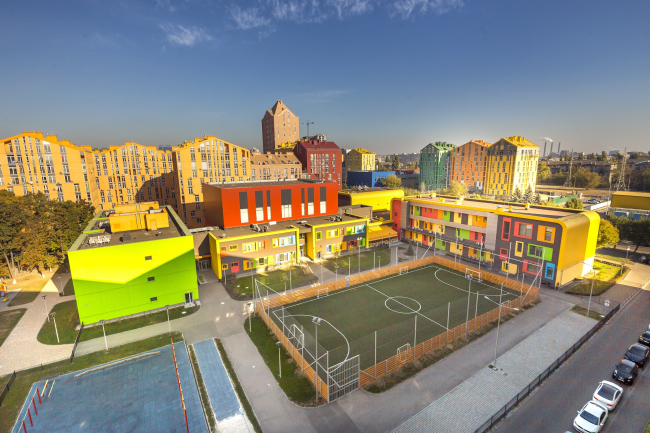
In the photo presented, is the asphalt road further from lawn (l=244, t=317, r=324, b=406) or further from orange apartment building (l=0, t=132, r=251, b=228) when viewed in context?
orange apartment building (l=0, t=132, r=251, b=228)

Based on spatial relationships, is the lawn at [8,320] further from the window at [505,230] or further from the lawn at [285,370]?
the window at [505,230]

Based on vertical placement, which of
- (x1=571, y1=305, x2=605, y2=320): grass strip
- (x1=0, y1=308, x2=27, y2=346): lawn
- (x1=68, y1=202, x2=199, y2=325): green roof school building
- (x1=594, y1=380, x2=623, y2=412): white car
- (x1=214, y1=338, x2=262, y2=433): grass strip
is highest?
(x1=68, y1=202, x2=199, y2=325): green roof school building

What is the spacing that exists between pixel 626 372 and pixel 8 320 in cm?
4444

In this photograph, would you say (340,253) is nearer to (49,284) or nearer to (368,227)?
(368,227)

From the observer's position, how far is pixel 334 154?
281 ft

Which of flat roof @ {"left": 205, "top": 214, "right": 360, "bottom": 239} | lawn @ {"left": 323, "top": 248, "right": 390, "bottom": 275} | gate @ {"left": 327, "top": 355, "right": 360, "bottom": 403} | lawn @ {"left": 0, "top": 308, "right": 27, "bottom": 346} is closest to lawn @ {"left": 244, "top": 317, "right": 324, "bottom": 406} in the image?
gate @ {"left": 327, "top": 355, "right": 360, "bottom": 403}

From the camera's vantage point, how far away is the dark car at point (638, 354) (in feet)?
62.1

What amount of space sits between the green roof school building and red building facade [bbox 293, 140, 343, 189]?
54982mm

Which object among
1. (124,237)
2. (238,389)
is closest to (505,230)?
(238,389)

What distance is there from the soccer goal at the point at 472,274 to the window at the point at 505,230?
17.6 feet

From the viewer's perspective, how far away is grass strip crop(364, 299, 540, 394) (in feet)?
58.0

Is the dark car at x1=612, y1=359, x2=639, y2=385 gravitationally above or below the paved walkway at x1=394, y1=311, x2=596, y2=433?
above

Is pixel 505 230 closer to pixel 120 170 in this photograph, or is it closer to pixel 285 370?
pixel 285 370

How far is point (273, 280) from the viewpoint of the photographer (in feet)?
108
